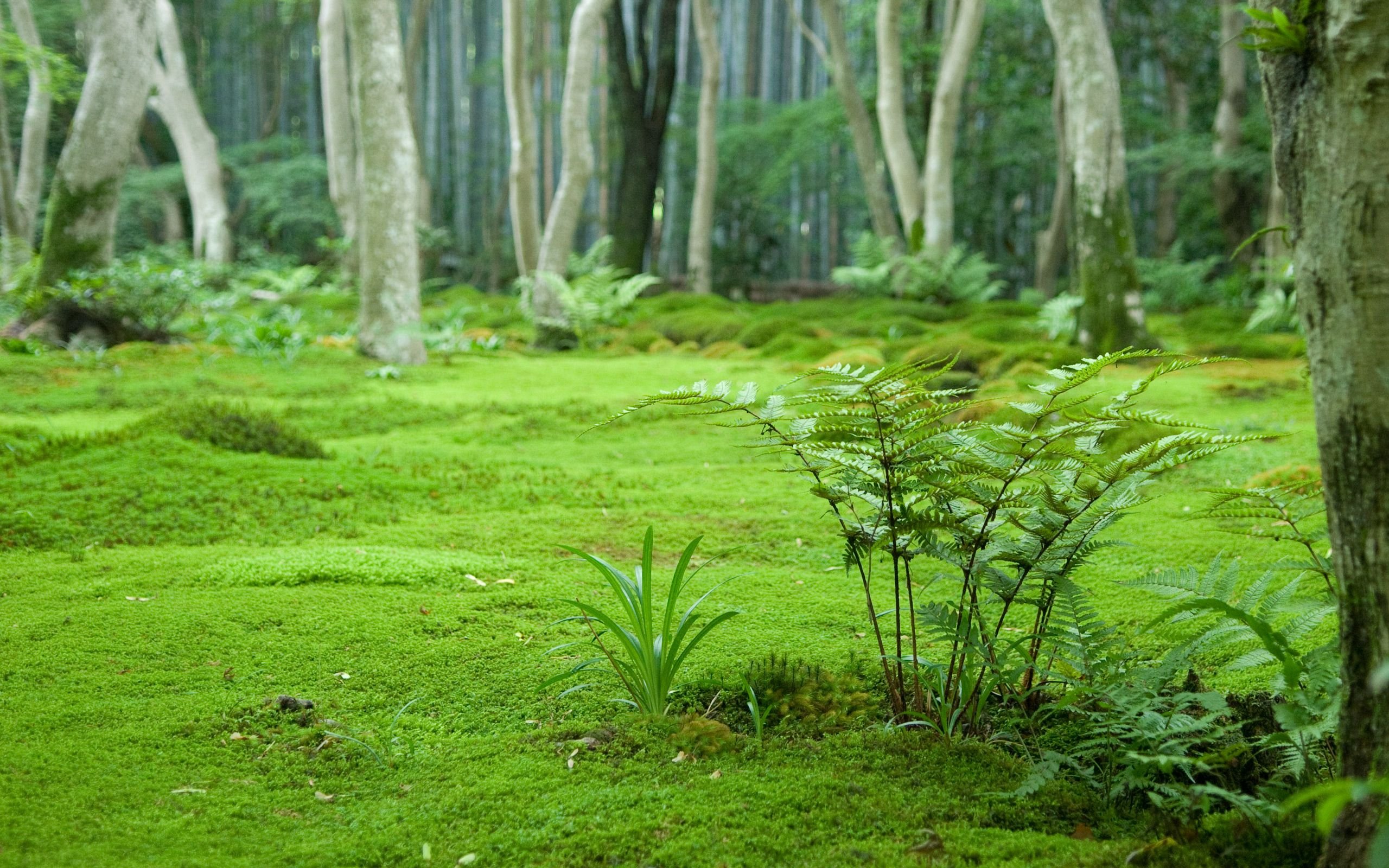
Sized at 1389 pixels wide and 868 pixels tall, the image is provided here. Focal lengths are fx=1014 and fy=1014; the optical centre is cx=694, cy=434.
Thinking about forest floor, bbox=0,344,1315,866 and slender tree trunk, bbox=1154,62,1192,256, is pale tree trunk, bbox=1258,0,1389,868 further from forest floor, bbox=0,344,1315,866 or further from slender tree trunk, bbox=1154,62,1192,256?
slender tree trunk, bbox=1154,62,1192,256

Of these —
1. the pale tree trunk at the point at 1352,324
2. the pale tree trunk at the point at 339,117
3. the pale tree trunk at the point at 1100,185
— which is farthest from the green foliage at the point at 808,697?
the pale tree trunk at the point at 339,117

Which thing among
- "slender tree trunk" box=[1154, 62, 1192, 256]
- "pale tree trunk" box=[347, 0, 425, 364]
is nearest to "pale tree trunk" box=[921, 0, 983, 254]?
"pale tree trunk" box=[347, 0, 425, 364]

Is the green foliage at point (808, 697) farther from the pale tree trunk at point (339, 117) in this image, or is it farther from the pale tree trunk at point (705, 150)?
the pale tree trunk at point (339, 117)

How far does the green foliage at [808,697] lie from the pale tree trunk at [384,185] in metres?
6.51

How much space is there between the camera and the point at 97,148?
8.25 metres

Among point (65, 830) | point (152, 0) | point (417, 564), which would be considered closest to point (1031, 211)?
point (152, 0)

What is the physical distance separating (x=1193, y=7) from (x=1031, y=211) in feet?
15.6

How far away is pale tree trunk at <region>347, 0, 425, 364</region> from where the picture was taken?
7805mm

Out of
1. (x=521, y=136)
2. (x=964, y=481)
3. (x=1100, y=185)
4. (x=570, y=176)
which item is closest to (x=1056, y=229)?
(x=521, y=136)

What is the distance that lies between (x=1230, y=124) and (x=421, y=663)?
48.1 ft

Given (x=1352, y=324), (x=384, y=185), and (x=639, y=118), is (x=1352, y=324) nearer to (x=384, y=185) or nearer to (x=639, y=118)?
(x=384, y=185)

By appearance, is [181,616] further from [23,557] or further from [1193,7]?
[1193,7]

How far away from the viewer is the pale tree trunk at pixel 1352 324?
125 cm

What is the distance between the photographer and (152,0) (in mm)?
8773
